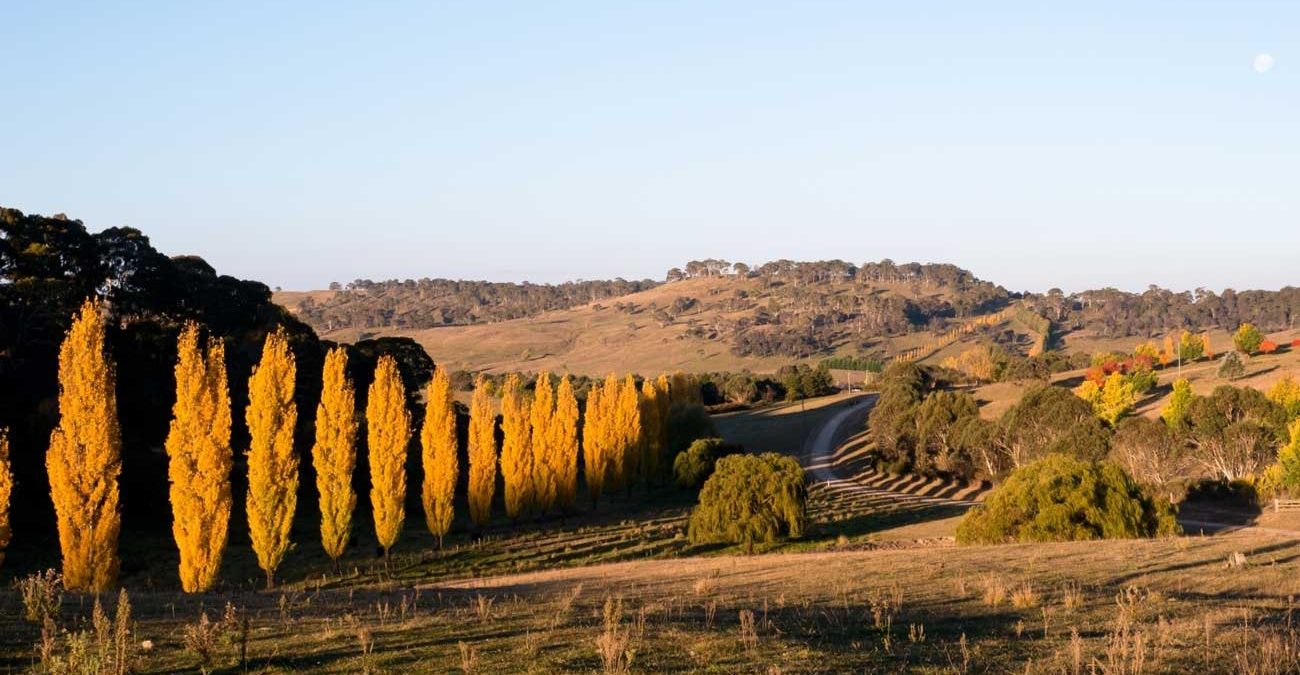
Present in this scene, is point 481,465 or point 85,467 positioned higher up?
point 85,467

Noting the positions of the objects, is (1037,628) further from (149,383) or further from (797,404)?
(797,404)

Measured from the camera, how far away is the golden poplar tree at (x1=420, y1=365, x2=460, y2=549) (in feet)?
162

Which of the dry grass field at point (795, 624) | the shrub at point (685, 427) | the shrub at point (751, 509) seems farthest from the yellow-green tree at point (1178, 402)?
the dry grass field at point (795, 624)

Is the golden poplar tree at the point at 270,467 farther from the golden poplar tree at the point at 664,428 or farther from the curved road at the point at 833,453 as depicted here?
the curved road at the point at 833,453

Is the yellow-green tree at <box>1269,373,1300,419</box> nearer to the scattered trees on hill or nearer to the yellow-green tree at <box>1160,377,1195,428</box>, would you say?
the yellow-green tree at <box>1160,377,1195,428</box>

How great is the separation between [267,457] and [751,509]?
24186mm

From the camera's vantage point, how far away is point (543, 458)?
6172 cm

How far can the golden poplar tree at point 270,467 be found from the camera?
38.9 meters

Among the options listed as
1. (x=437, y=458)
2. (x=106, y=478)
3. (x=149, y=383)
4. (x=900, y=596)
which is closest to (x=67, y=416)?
(x=106, y=478)

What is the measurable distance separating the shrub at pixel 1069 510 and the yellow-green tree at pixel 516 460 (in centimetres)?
2747

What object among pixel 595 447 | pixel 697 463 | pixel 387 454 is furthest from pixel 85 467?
pixel 697 463

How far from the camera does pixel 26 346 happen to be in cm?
5728

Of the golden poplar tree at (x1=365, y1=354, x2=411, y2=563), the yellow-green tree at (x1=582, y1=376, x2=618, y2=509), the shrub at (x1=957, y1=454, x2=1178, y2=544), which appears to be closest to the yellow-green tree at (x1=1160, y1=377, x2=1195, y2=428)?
the shrub at (x1=957, y1=454, x2=1178, y2=544)

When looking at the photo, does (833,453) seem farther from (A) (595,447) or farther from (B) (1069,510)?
(B) (1069,510)
